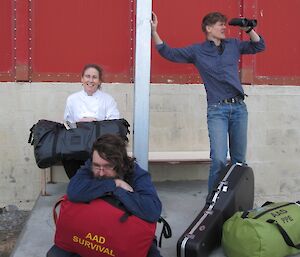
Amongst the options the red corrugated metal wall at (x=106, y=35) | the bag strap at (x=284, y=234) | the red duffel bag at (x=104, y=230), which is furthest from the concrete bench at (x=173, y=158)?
the red duffel bag at (x=104, y=230)

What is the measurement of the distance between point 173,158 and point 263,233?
2.12 m

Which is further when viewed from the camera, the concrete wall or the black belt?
the concrete wall

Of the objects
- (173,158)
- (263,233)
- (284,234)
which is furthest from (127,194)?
(173,158)

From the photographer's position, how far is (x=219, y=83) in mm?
3922

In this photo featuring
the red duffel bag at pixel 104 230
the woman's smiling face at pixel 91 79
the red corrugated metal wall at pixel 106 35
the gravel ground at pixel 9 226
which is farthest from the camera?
the red corrugated metal wall at pixel 106 35

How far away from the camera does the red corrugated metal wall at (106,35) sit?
5.12 m

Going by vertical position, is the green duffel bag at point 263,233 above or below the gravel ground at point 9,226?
above

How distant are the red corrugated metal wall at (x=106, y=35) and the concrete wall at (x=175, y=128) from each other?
145 mm

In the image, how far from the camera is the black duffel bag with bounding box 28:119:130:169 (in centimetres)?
387

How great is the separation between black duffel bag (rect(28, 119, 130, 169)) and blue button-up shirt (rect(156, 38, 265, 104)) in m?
0.78

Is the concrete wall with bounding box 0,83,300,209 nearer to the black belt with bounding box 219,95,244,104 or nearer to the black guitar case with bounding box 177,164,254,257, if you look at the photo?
the black belt with bounding box 219,95,244,104

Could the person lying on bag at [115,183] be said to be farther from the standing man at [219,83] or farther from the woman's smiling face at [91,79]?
the woman's smiling face at [91,79]

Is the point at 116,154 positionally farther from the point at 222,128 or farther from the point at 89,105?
the point at 89,105

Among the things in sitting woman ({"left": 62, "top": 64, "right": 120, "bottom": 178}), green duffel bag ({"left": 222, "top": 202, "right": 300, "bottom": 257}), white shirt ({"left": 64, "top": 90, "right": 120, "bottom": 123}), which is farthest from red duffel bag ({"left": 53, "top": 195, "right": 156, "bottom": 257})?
white shirt ({"left": 64, "top": 90, "right": 120, "bottom": 123})
